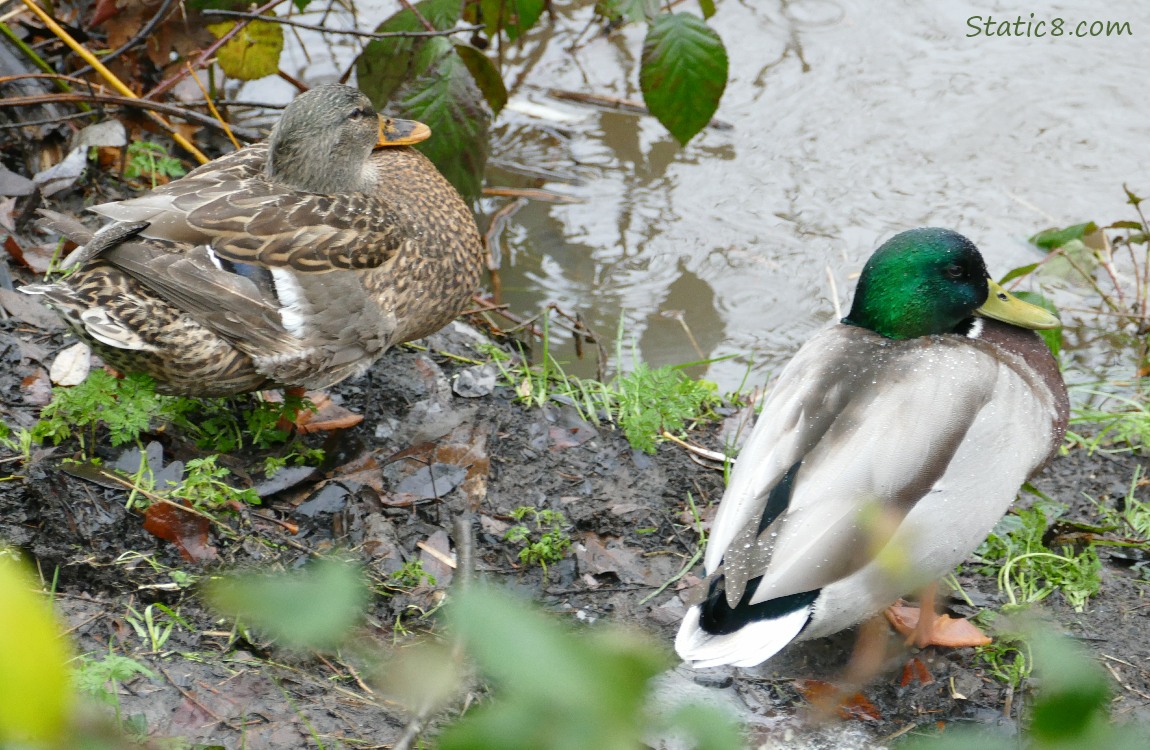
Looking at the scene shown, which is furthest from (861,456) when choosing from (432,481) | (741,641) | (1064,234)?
(1064,234)

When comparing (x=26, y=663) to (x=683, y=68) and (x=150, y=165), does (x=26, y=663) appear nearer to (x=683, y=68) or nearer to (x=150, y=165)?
(x=683, y=68)

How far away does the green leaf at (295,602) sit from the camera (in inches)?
25.6

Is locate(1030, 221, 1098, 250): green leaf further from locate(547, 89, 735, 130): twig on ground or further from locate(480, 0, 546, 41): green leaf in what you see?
locate(480, 0, 546, 41): green leaf

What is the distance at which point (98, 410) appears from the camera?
291 cm

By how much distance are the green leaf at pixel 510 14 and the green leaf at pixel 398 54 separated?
0.16 metres

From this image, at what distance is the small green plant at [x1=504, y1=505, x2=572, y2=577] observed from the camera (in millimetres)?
3006

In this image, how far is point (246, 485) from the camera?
3.03m

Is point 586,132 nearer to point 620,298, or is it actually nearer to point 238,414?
point 620,298

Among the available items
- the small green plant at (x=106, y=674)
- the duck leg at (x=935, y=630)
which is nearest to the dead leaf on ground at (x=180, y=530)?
the small green plant at (x=106, y=674)

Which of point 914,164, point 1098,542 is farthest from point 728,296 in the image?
point 1098,542

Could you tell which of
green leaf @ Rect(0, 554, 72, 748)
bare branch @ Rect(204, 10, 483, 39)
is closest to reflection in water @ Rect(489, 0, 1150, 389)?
bare branch @ Rect(204, 10, 483, 39)

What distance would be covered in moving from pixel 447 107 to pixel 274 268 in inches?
42.6

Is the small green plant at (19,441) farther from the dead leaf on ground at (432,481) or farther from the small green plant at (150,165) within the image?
the small green plant at (150,165)

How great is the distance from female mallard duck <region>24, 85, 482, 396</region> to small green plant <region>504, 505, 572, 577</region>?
628 millimetres
